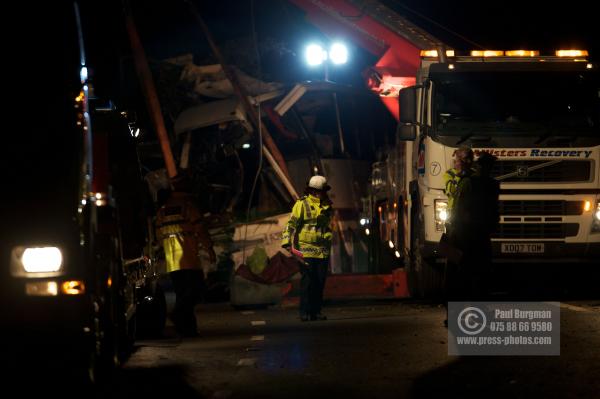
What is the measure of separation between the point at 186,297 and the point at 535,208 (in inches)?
181

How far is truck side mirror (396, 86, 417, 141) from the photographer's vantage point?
13.0m

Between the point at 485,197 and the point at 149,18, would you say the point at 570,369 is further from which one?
the point at 149,18

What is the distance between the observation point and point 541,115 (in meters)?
13.0

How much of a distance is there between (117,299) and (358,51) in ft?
35.1

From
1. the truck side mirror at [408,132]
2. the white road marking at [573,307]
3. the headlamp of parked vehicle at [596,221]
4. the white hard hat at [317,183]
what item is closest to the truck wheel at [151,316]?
the white hard hat at [317,183]

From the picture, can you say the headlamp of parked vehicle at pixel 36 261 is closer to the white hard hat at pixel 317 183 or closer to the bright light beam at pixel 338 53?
the white hard hat at pixel 317 183

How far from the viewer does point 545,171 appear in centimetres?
1290

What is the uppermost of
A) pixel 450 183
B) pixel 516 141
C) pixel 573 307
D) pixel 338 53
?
pixel 338 53

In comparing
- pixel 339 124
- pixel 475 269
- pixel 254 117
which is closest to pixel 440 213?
pixel 475 269

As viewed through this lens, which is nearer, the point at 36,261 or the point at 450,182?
the point at 36,261

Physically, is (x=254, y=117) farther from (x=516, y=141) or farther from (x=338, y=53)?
(x=516, y=141)

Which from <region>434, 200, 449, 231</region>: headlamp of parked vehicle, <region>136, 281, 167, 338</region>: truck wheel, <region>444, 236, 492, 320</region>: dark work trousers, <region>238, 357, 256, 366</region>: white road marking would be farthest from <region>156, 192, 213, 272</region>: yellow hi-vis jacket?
<region>434, 200, 449, 231</region>: headlamp of parked vehicle

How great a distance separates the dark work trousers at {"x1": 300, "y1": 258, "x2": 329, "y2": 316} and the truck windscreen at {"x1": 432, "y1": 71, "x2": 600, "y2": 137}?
2.24 m

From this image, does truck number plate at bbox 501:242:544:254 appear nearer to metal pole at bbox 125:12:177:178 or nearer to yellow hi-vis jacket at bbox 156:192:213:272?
yellow hi-vis jacket at bbox 156:192:213:272
